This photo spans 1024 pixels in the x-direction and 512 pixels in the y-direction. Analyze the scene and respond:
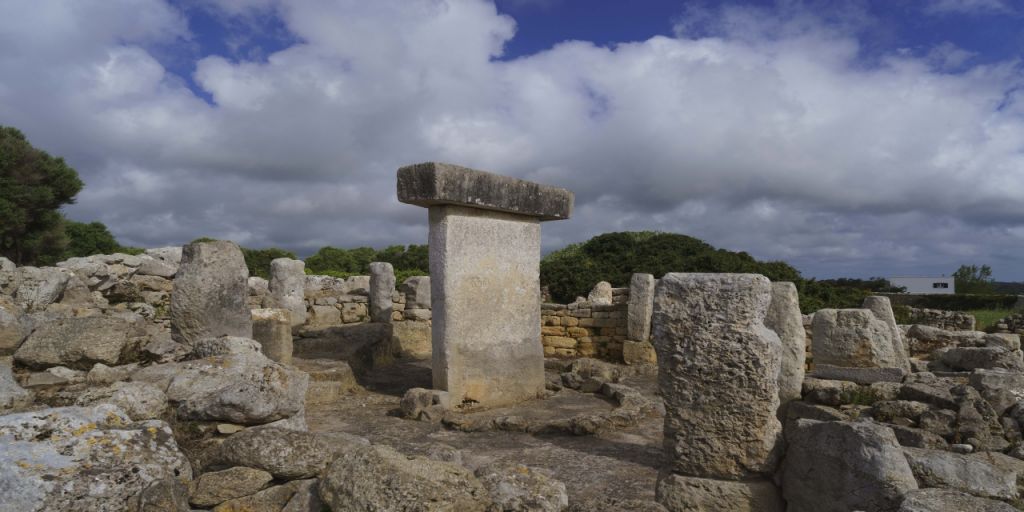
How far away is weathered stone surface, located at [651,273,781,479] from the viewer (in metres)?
3.69

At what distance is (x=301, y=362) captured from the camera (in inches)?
328

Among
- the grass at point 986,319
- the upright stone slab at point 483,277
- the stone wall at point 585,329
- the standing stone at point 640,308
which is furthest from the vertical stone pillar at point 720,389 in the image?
the grass at point 986,319

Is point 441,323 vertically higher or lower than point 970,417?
higher

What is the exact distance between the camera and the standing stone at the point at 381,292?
1257 cm

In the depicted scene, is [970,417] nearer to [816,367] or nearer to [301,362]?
[816,367]

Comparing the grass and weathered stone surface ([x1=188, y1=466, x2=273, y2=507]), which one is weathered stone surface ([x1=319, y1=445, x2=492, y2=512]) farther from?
the grass

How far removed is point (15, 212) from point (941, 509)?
21527 mm

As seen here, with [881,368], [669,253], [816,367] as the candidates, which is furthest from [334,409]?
[669,253]

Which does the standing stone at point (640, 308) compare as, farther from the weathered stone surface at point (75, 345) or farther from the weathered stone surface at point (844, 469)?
the weathered stone surface at point (75, 345)

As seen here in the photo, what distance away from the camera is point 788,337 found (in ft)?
19.8

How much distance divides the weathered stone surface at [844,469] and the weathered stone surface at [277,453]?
261 centimetres

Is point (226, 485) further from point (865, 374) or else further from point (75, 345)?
point (865, 374)

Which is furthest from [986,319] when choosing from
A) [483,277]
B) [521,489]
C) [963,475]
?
[521,489]

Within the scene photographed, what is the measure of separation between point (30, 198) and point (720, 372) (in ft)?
68.1
